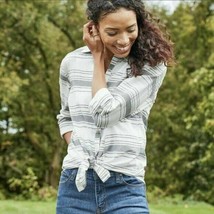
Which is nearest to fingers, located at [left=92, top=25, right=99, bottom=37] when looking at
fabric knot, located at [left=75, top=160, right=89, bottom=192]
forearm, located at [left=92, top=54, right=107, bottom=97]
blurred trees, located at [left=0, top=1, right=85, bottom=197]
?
forearm, located at [left=92, top=54, right=107, bottom=97]

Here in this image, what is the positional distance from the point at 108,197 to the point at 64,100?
0.50m

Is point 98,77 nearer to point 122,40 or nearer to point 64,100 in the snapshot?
point 122,40

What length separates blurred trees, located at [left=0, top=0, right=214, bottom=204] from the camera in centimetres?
1812

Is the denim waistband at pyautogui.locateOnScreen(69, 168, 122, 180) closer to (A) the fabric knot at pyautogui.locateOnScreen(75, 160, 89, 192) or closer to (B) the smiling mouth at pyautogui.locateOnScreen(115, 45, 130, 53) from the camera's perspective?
(A) the fabric knot at pyautogui.locateOnScreen(75, 160, 89, 192)

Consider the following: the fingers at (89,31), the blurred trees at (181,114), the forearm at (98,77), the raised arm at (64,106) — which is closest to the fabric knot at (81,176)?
the forearm at (98,77)

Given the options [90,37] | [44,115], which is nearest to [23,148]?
[44,115]

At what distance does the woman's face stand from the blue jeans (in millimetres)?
454

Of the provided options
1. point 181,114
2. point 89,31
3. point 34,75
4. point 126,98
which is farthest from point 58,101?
point 126,98

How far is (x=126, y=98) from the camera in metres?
2.44

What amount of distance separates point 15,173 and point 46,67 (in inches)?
128

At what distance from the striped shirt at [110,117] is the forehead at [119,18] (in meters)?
0.15

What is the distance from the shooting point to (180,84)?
67.2 ft

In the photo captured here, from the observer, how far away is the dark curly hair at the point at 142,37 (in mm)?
2449

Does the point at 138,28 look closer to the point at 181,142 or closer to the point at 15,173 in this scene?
the point at 15,173
